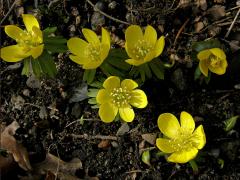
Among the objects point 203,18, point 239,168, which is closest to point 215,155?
point 239,168

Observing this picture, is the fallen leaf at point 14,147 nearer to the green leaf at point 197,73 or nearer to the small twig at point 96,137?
the small twig at point 96,137

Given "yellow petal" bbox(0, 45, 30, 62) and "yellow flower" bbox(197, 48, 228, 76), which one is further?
"yellow petal" bbox(0, 45, 30, 62)

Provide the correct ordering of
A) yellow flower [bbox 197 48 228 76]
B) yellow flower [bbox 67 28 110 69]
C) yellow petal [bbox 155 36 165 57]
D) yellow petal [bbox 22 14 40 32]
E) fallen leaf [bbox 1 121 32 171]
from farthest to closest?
fallen leaf [bbox 1 121 32 171] < yellow petal [bbox 22 14 40 32] < yellow flower [bbox 67 28 110 69] < yellow flower [bbox 197 48 228 76] < yellow petal [bbox 155 36 165 57]

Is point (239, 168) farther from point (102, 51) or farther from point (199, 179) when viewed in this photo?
point (102, 51)

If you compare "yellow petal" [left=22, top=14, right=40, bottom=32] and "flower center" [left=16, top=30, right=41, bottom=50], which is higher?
"yellow petal" [left=22, top=14, right=40, bottom=32]

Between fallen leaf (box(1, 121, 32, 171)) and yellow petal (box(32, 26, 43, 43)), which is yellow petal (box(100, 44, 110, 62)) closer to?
yellow petal (box(32, 26, 43, 43))

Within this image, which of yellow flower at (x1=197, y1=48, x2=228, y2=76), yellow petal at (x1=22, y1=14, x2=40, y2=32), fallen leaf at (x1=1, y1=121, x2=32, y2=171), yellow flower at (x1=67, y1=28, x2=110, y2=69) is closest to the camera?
yellow flower at (x1=197, y1=48, x2=228, y2=76)

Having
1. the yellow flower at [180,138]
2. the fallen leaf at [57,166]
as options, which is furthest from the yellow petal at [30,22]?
the yellow flower at [180,138]

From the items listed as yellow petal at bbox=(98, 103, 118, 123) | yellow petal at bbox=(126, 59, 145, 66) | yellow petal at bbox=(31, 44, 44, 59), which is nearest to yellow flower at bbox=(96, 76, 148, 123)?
yellow petal at bbox=(98, 103, 118, 123)
